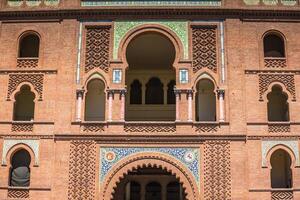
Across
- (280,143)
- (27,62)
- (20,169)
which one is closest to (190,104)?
(280,143)

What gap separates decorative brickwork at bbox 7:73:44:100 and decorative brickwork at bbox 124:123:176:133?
12.6 ft

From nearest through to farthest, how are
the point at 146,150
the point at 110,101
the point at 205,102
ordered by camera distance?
the point at 146,150, the point at 110,101, the point at 205,102

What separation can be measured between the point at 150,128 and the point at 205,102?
3.63 metres

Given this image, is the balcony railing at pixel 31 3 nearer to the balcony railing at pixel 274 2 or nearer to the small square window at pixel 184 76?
the small square window at pixel 184 76

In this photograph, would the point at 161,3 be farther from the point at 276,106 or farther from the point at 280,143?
the point at 280,143

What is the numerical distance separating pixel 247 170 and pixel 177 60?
5109mm

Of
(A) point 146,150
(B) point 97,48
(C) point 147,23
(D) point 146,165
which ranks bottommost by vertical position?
(D) point 146,165

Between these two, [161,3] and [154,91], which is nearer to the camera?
[161,3]

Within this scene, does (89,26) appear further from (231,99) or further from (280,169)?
(280,169)

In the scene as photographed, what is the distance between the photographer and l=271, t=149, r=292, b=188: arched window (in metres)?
22.3

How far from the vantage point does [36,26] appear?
74.6ft

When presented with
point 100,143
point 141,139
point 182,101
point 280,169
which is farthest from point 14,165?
point 280,169

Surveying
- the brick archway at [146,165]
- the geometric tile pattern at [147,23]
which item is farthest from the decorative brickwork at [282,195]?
the geometric tile pattern at [147,23]

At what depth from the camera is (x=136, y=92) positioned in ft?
86.3
